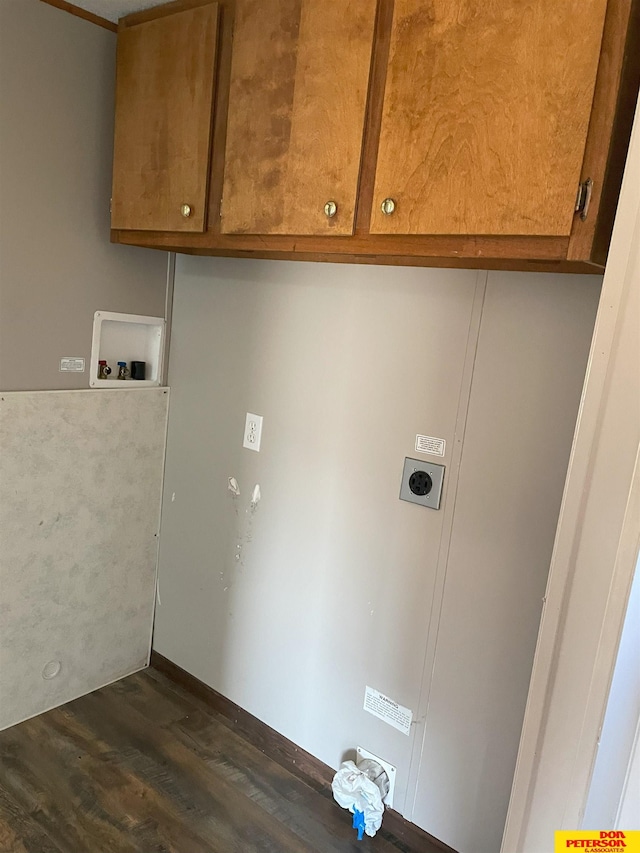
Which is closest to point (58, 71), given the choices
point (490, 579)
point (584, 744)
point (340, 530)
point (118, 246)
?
point (118, 246)

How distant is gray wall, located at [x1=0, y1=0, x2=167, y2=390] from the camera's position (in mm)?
1799

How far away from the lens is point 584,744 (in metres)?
1.04

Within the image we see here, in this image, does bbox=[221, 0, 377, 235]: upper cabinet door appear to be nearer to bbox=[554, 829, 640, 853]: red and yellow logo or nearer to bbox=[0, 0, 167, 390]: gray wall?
bbox=[0, 0, 167, 390]: gray wall

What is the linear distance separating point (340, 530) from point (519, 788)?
90 centimetres

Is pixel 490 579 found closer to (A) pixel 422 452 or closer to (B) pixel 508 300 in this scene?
(A) pixel 422 452

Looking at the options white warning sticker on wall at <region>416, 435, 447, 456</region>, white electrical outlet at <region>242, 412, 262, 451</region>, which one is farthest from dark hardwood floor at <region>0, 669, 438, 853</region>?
white warning sticker on wall at <region>416, 435, 447, 456</region>

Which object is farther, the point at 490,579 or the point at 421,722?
the point at 421,722

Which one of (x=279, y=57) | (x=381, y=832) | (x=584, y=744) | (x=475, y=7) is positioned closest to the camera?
(x=584, y=744)

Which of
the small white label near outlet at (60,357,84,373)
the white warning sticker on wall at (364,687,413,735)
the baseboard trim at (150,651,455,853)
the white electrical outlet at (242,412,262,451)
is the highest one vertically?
the small white label near outlet at (60,357,84,373)

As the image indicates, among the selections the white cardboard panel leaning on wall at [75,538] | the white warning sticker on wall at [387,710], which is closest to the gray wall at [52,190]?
the white cardboard panel leaning on wall at [75,538]

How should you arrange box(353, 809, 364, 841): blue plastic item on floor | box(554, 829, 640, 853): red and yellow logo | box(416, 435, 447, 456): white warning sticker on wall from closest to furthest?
box(554, 829, 640, 853): red and yellow logo, box(416, 435, 447, 456): white warning sticker on wall, box(353, 809, 364, 841): blue plastic item on floor

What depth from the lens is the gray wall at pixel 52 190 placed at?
1799 millimetres

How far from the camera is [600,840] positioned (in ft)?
3.39

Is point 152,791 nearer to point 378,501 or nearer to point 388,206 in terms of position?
point 378,501
